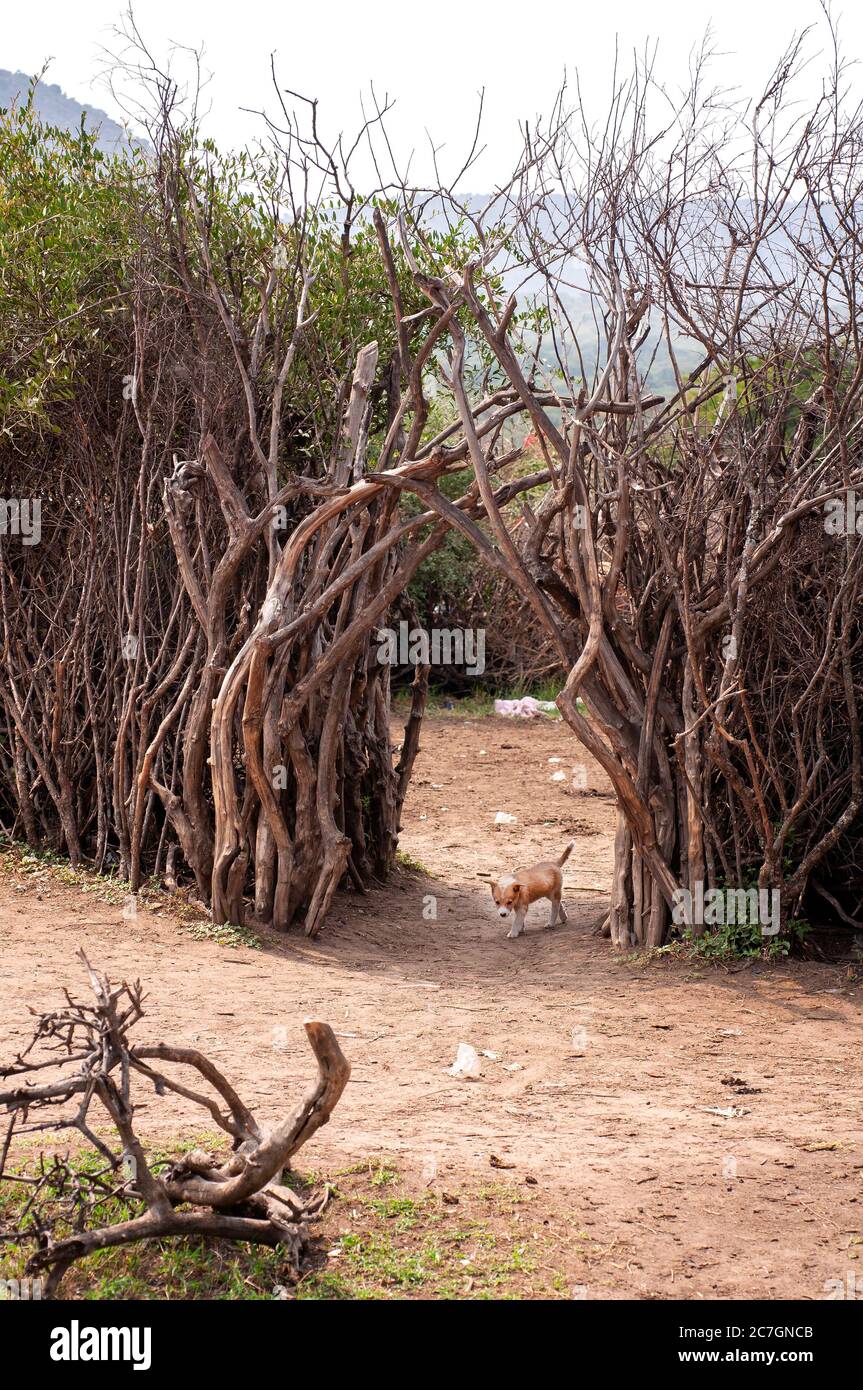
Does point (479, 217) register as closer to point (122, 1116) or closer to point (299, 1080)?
point (299, 1080)

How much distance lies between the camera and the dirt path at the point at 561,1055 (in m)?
3.68

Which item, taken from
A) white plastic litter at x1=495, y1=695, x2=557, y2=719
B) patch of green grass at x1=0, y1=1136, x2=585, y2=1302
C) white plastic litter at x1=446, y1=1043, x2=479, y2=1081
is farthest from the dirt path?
white plastic litter at x1=495, y1=695, x2=557, y2=719

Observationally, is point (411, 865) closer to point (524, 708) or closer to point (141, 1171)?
point (141, 1171)

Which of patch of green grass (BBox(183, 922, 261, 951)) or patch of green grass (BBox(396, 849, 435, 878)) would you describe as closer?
patch of green grass (BBox(183, 922, 261, 951))

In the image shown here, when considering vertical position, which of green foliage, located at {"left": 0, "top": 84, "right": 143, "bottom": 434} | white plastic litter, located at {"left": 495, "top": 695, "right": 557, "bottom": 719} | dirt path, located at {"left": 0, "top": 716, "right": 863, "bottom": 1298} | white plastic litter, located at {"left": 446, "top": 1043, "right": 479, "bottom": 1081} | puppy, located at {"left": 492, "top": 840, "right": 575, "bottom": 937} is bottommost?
white plastic litter, located at {"left": 446, "top": 1043, "right": 479, "bottom": 1081}

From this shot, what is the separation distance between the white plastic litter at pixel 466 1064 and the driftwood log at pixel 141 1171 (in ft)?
4.80

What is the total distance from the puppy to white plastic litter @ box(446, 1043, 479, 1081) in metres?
2.11

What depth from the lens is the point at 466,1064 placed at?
16.9 ft

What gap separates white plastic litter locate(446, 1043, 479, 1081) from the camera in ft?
16.5

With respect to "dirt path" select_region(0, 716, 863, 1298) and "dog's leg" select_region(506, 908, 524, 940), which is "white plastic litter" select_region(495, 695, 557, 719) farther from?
"dog's leg" select_region(506, 908, 524, 940)

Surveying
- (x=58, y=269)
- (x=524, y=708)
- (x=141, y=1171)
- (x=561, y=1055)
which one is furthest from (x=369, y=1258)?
(x=524, y=708)

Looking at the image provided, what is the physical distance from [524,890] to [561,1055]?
2214mm

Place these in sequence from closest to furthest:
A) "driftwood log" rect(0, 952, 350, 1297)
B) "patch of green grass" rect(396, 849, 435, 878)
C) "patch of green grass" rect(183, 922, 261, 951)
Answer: "driftwood log" rect(0, 952, 350, 1297) → "patch of green grass" rect(183, 922, 261, 951) → "patch of green grass" rect(396, 849, 435, 878)

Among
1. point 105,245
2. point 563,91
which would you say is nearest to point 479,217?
point 563,91
